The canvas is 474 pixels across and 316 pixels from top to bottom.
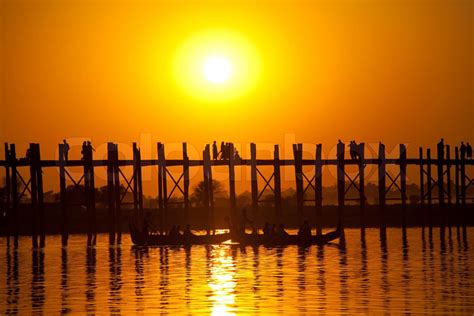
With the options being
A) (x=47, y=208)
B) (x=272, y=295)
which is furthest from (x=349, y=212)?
→ (x=272, y=295)

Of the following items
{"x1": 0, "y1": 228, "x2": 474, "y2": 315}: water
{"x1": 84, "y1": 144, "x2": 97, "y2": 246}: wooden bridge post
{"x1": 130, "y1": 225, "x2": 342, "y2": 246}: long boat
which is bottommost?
{"x1": 0, "y1": 228, "x2": 474, "y2": 315}: water

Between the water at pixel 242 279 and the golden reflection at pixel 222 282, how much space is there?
30 mm

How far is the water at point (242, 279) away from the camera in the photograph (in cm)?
2919

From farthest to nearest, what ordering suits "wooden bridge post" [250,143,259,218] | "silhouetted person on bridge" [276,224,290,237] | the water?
"wooden bridge post" [250,143,259,218] < "silhouetted person on bridge" [276,224,290,237] < the water

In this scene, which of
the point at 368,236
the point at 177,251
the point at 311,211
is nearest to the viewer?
the point at 177,251

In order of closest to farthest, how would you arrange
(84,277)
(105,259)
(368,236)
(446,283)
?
(446,283), (84,277), (105,259), (368,236)

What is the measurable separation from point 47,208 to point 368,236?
1148 inches

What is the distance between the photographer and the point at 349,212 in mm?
86375

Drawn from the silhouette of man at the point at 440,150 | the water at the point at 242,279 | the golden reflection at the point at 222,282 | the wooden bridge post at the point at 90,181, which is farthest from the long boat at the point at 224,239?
the silhouette of man at the point at 440,150

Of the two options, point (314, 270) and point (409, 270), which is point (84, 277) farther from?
point (409, 270)

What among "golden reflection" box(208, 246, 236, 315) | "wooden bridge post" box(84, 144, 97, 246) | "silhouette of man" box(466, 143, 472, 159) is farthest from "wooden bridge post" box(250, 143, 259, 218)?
"silhouette of man" box(466, 143, 472, 159)

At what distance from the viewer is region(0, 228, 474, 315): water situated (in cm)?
2919

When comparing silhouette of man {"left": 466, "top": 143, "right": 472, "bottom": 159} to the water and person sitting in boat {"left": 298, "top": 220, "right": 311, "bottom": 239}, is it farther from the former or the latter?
person sitting in boat {"left": 298, "top": 220, "right": 311, "bottom": 239}

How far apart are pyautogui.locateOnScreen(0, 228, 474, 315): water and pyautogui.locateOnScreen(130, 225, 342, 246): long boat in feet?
1.25
